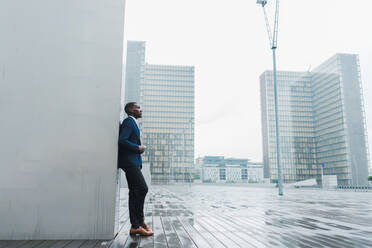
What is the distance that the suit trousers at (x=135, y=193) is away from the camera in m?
3.29

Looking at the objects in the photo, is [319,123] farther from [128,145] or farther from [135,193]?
[128,145]

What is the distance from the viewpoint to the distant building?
524 feet

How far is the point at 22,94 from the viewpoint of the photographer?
322 centimetres

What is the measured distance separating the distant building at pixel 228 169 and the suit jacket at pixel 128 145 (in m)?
156

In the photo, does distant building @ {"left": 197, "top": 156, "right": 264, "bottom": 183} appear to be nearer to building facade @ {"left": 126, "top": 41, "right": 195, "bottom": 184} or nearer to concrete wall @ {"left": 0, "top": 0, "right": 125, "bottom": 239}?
building facade @ {"left": 126, "top": 41, "right": 195, "bottom": 184}

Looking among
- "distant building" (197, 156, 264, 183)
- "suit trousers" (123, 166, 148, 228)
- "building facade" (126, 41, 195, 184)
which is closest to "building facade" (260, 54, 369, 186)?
"building facade" (126, 41, 195, 184)

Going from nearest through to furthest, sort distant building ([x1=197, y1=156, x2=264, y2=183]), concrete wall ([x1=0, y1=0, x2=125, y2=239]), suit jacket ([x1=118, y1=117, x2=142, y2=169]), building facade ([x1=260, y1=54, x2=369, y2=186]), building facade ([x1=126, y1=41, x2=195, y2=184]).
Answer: concrete wall ([x1=0, y1=0, x2=125, y2=239])
suit jacket ([x1=118, y1=117, x2=142, y2=169])
building facade ([x1=260, y1=54, x2=369, y2=186])
building facade ([x1=126, y1=41, x2=195, y2=184])
distant building ([x1=197, y1=156, x2=264, y2=183])

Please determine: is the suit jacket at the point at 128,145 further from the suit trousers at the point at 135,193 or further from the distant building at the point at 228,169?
the distant building at the point at 228,169

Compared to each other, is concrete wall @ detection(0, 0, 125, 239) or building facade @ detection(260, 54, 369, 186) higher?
building facade @ detection(260, 54, 369, 186)

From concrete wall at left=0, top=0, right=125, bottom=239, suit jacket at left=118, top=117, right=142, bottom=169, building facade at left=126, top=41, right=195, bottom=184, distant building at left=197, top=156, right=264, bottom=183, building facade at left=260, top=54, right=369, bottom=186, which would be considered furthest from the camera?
distant building at left=197, top=156, right=264, bottom=183

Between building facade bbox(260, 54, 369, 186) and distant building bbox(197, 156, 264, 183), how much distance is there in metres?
65.5

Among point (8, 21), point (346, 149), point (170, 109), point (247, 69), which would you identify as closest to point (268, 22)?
point (8, 21)

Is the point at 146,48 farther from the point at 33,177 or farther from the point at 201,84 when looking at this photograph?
the point at 33,177

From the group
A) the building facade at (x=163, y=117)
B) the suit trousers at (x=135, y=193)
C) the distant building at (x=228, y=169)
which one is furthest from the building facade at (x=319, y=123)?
the suit trousers at (x=135, y=193)
